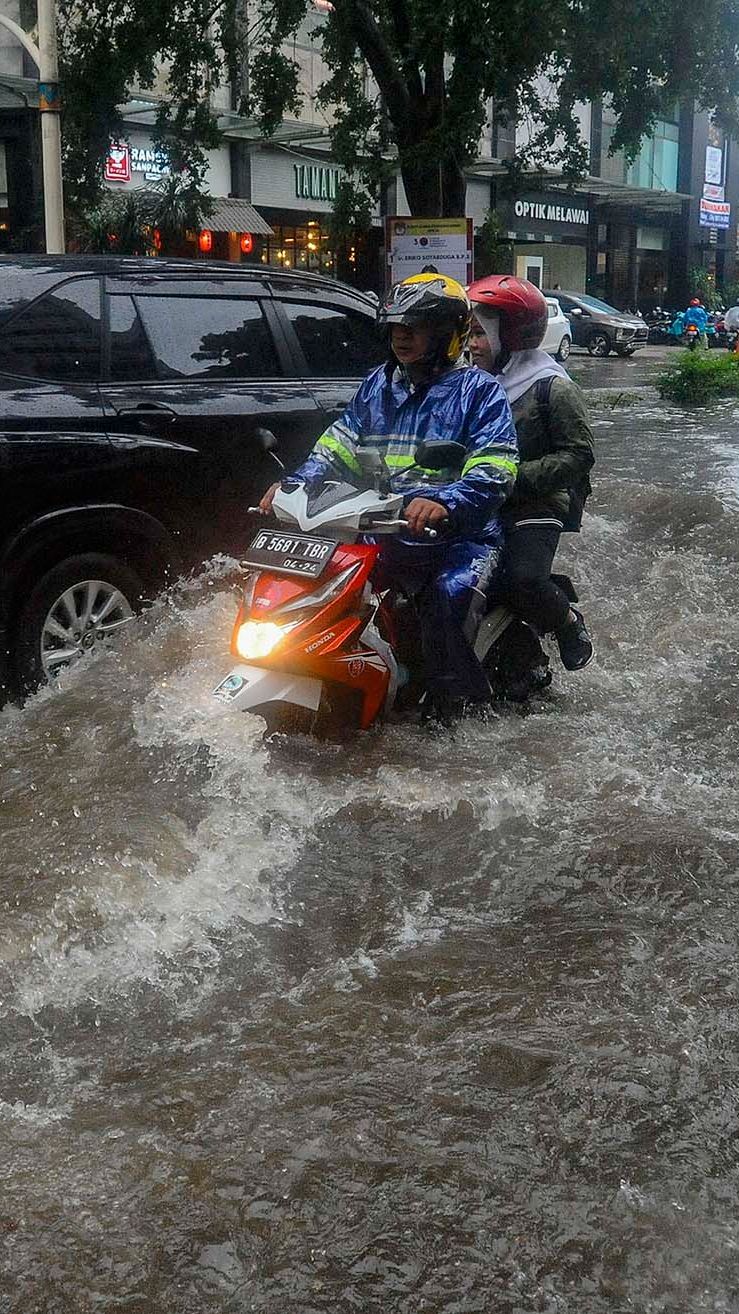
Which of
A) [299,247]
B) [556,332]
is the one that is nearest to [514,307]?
[556,332]

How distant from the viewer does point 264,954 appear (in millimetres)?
3803

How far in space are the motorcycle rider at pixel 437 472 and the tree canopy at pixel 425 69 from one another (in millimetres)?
10546

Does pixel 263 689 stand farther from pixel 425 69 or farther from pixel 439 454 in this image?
pixel 425 69

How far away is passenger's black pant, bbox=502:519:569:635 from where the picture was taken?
5.43 m

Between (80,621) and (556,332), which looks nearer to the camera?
(80,621)

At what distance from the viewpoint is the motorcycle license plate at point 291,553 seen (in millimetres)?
4539

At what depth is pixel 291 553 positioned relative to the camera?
15.2 feet

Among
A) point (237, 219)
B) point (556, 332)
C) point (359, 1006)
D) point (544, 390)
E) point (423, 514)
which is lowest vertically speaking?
point (359, 1006)

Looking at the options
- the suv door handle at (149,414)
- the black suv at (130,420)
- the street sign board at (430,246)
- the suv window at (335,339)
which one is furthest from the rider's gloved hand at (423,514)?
the street sign board at (430,246)

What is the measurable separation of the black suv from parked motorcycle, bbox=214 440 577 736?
107 cm

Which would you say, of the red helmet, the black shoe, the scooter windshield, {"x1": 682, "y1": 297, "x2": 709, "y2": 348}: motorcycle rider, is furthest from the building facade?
the scooter windshield

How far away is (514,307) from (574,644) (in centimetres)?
134

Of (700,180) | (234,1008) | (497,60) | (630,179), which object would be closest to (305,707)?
(234,1008)

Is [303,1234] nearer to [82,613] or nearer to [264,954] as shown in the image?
[264,954]
